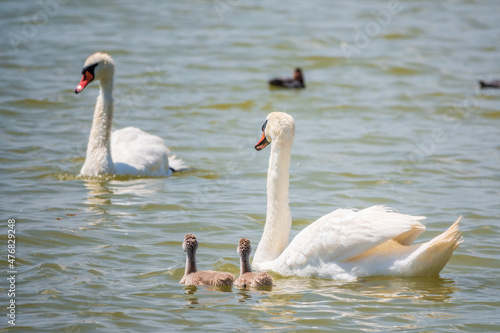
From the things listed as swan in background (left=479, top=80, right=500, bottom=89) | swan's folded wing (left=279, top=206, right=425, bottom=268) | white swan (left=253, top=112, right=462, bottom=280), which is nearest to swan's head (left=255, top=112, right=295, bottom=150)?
white swan (left=253, top=112, right=462, bottom=280)

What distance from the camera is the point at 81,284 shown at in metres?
6.98

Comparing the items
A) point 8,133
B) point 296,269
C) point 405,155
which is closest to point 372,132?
point 405,155

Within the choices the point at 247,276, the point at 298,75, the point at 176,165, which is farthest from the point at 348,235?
the point at 298,75

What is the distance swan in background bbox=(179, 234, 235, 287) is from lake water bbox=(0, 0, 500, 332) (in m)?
0.08

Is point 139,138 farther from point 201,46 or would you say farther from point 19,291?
point 201,46

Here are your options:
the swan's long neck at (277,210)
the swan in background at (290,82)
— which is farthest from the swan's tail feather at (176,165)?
the swan in background at (290,82)

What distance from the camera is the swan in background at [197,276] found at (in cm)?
683

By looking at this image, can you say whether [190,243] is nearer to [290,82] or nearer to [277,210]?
[277,210]

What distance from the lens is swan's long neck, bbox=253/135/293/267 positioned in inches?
300

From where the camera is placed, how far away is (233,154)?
12695 millimetres

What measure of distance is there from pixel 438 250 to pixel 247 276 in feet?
5.40

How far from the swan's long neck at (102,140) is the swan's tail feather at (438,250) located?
551cm

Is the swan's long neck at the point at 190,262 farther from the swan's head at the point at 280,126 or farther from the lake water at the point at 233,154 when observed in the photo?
the swan's head at the point at 280,126

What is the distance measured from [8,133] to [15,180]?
9.14 feet
